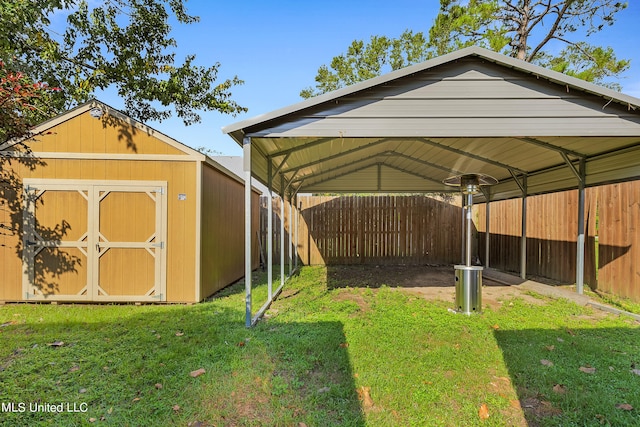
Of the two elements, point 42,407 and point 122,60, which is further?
point 122,60

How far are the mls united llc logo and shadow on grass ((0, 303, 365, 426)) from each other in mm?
14

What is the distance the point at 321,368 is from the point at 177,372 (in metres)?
1.28

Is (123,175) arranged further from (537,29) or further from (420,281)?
(537,29)

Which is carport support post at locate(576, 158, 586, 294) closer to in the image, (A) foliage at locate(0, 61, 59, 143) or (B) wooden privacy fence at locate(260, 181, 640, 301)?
(B) wooden privacy fence at locate(260, 181, 640, 301)

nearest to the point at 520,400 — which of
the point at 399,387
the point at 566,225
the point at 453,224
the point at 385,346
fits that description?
the point at 399,387

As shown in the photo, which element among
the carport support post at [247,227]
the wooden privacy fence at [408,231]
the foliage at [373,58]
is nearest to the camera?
the carport support post at [247,227]

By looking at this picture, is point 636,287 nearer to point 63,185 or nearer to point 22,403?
point 22,403

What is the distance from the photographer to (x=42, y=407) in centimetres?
233

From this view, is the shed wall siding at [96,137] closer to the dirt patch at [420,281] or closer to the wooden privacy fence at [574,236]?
the dirt patch at [420,281]

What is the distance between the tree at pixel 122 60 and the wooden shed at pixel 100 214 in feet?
10.7

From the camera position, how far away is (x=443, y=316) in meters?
4.38

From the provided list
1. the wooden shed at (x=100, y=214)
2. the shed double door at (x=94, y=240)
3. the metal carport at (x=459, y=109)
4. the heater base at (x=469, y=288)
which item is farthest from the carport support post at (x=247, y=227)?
the heater base at (x=469, y=288)

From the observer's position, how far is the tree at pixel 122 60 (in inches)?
292

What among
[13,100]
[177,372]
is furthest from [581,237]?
[13,100]
